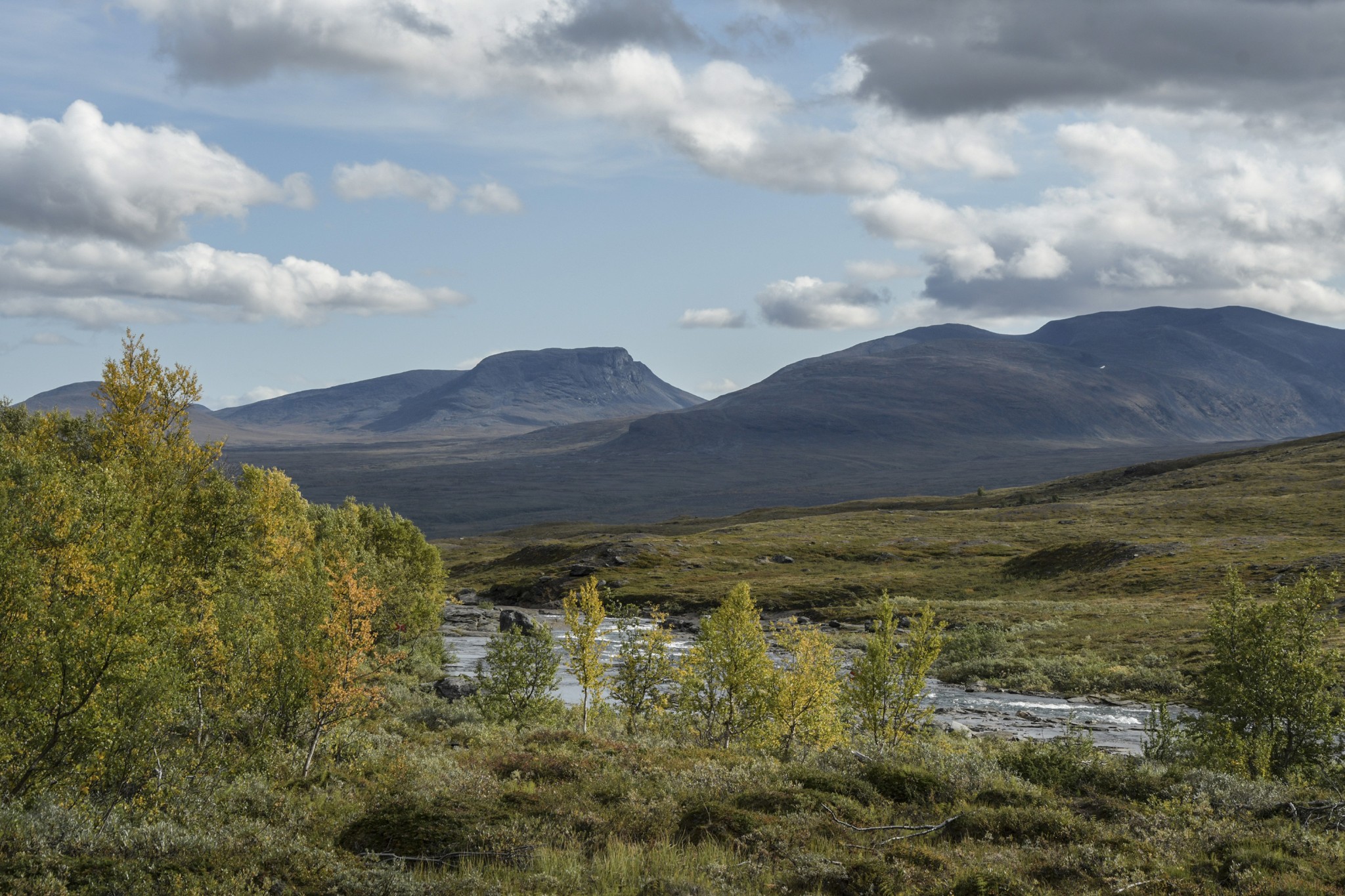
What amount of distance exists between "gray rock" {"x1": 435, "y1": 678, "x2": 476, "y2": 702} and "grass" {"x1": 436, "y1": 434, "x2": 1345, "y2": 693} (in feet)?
47.4

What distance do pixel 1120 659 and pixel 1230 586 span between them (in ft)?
110

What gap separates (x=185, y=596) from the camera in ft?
91.5

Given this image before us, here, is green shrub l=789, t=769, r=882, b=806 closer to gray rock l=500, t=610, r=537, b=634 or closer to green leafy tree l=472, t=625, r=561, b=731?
green leafy tree l=472, t=625, r=561, b=731

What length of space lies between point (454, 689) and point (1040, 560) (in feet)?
249

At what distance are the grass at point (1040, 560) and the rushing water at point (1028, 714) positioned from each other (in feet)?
12.7

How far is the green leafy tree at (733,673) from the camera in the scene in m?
27.3

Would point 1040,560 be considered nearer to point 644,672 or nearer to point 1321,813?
point 644,672

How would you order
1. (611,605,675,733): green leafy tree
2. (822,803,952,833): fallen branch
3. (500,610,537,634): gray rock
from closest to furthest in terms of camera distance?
(822,803,952,833): fallen branch < (611,605,675,733): green leafy tree < (500,610,537,634): gray rock

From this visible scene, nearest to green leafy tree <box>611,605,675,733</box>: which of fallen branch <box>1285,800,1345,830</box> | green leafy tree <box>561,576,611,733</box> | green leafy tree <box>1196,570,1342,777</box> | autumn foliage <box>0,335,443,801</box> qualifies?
green leafy tree <box>561,576,611,733</box>

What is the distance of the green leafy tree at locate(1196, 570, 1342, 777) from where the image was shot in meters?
21.8

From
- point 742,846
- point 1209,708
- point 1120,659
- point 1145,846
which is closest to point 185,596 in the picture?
point 742,846

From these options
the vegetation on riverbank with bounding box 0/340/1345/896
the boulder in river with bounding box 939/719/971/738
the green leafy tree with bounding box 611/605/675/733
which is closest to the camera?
the vegetation on riverbank with bounding box 0/340/1345/896

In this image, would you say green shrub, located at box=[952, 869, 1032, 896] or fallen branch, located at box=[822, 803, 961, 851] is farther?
fallen branch, located at box=[822, 803, 961, 851]

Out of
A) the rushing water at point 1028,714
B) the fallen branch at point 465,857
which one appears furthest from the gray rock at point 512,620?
the fallen branch at point 465,857
